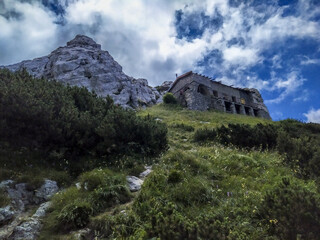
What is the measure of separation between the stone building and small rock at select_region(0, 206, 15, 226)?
31612 mm

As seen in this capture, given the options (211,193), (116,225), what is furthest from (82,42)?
Result: (116,225)

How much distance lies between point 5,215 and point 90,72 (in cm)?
4115

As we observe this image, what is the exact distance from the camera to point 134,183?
6684 millimetres

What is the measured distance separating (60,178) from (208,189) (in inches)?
191

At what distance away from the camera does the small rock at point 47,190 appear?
5.98 metres

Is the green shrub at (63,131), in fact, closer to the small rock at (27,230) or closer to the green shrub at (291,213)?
the small rock at (27,230)

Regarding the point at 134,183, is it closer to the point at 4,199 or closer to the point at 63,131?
the point at 4,199

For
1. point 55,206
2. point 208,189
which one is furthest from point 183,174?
point 55,206

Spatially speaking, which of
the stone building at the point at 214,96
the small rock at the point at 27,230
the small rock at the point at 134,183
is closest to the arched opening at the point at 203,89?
the stone building at the point at 214,96

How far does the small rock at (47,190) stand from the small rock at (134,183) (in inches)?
89.9

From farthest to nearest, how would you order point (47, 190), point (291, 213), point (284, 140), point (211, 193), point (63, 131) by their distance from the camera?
point (284, 140) → point (63, 131) → point (47, 190) → point (211, 193) → point (291, 213)

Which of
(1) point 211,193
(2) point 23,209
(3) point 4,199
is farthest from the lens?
(1) point 211,193

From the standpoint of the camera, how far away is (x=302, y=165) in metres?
7.60

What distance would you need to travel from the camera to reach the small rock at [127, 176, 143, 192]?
20.9ft
